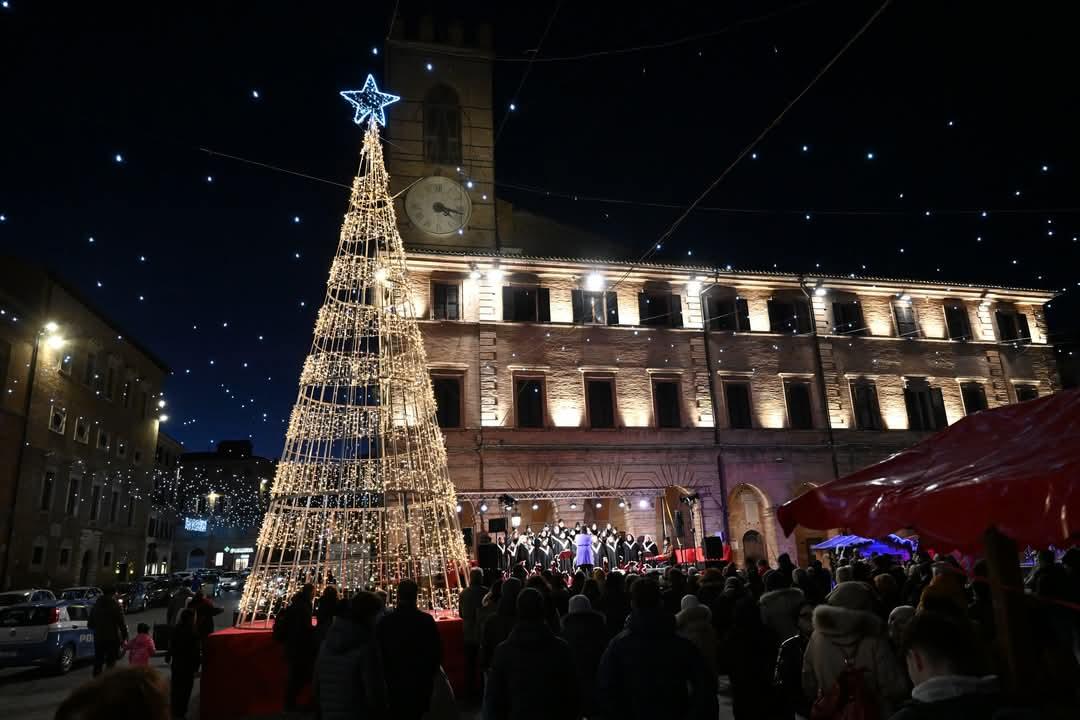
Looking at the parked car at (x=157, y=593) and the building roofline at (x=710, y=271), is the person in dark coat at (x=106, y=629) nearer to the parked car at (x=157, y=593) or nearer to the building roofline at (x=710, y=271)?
the building roofline at (x=710, y=271)

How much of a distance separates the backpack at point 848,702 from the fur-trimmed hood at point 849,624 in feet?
0.96

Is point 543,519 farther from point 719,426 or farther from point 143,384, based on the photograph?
point 143,384

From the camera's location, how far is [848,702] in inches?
157

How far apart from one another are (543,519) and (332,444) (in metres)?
14.3

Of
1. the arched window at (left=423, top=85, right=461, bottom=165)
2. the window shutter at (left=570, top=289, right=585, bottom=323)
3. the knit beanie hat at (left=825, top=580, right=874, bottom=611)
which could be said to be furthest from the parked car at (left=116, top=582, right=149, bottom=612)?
the knit beanie hat at (left=825, top=580, right=874, bottom=611)

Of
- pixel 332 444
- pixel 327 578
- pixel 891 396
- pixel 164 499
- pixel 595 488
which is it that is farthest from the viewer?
pixel 164 499

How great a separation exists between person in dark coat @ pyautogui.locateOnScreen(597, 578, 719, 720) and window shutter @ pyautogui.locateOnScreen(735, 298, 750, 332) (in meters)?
22.9

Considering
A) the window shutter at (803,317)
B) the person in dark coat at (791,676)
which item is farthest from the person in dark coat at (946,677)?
the window shutter at (803,317)

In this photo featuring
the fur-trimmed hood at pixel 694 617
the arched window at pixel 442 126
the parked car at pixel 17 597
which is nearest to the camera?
the fur-trimmed hood at pixel 694 617

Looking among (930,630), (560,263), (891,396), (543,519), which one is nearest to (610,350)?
(560,263)

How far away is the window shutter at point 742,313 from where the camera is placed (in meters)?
26.2

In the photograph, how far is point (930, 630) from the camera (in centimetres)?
275

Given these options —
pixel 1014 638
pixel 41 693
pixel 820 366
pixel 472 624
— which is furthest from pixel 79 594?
A: pixel 1014 638

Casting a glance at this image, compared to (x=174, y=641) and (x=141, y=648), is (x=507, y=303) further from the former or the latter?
(x=174, y=641)
